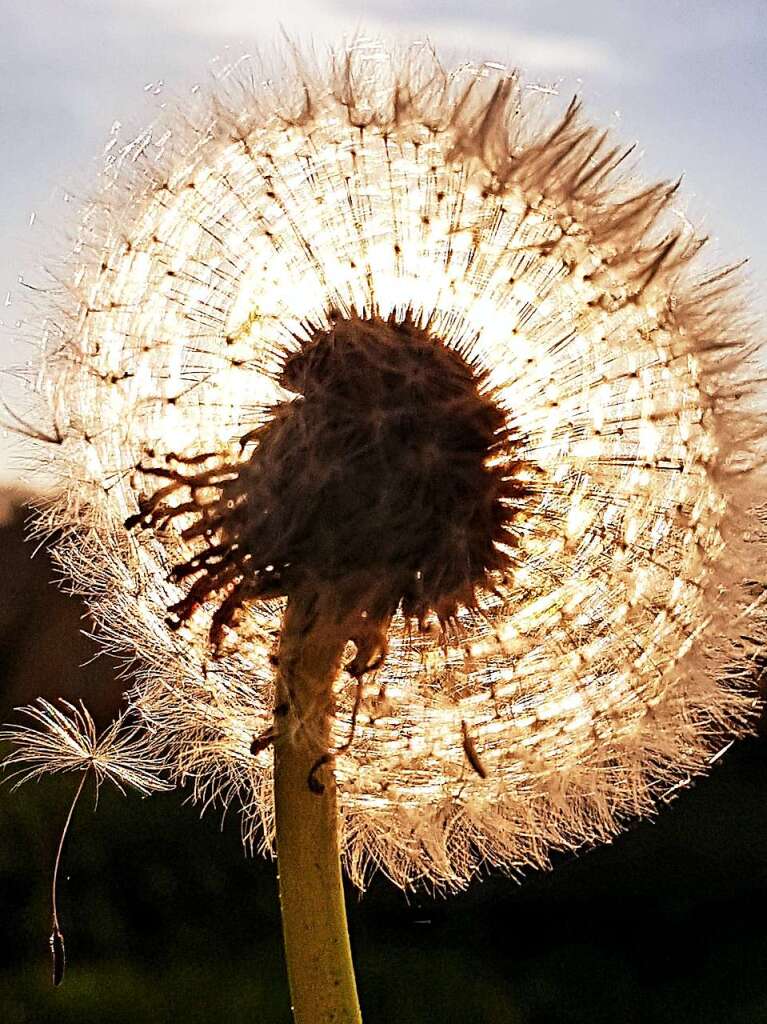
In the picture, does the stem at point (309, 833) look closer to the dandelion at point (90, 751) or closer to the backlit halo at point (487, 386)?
the backlit halo at point (487, 386)

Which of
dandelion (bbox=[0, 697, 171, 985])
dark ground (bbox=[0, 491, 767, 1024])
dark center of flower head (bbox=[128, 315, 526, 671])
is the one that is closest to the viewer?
dark center of flower head (bbox=[128, 315, 526, 671])

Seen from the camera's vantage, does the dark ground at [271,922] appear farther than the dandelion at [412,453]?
Yes

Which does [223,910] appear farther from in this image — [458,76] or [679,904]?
[458,76]

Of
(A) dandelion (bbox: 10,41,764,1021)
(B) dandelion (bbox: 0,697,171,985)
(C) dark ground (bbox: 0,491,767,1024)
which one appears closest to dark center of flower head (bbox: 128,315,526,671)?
(A) dandelion (bbox: 10,41,764,1021)

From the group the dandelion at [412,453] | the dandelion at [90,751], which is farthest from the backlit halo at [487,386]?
the dandelion at [90,751]

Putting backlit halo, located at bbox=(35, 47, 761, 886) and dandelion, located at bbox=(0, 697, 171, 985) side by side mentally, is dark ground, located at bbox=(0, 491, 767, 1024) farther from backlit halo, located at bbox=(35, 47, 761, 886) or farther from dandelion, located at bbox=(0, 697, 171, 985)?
backlit halo, located at bbox=(35, 47, 761, 886)

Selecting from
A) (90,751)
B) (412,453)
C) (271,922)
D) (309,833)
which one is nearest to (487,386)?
(412,453)
